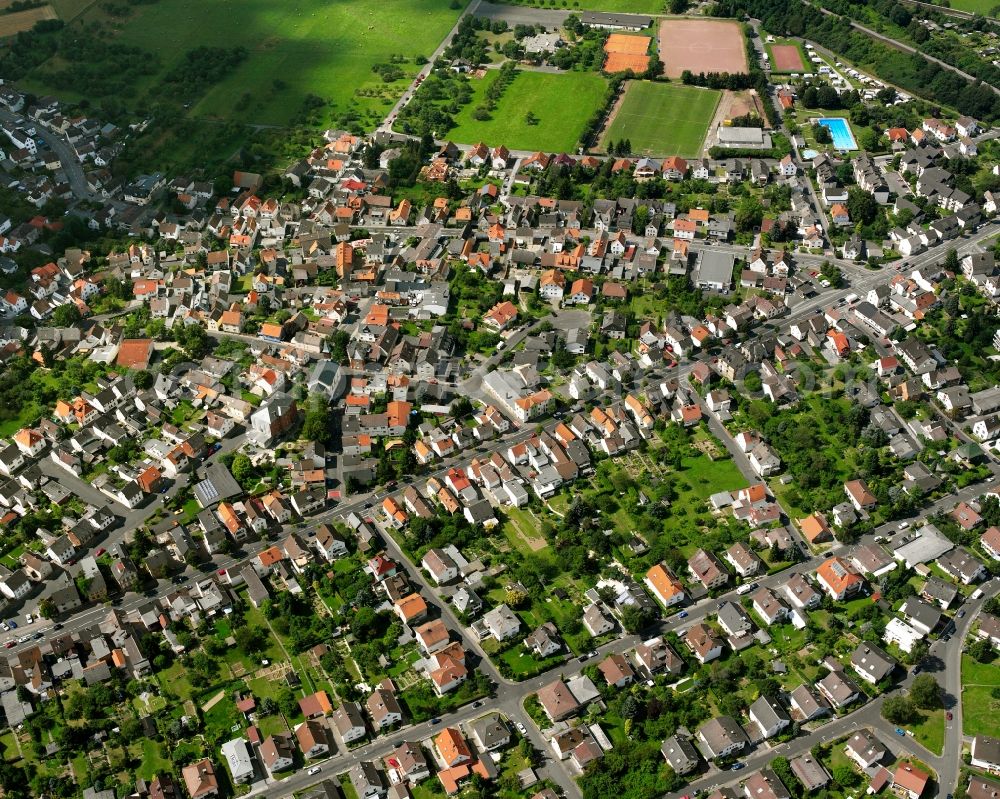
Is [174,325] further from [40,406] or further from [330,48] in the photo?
[330,48]

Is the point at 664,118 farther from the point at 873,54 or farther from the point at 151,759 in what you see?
the point at 151,759

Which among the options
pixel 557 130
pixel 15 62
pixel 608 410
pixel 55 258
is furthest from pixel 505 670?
pixel 15 62

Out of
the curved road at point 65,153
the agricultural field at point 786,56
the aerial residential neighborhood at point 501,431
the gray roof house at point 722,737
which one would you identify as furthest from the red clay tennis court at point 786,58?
the gray roof house at point 722,737

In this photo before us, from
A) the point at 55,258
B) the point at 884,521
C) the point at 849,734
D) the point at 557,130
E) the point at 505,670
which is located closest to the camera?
the point at 849,734

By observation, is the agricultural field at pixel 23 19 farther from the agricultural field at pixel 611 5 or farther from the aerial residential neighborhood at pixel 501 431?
the agricultural field at pixel 611 5

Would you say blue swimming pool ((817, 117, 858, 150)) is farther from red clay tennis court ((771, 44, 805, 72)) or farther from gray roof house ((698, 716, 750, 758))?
gray roof house ((698, 716, 750, 758))

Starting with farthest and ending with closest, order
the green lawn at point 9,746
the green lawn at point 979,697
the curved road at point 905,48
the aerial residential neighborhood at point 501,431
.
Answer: the curved road at point 905,48 → the aerial residential neighborhood at point 501,431 → the green lawn at point 979,697 → the green lawn at point 9,746

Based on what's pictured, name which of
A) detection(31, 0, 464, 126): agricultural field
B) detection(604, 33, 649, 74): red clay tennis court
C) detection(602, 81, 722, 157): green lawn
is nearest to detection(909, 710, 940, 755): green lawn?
detection(602, 81, 722, 157): green lawn

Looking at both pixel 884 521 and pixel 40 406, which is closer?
pixel 884 521
